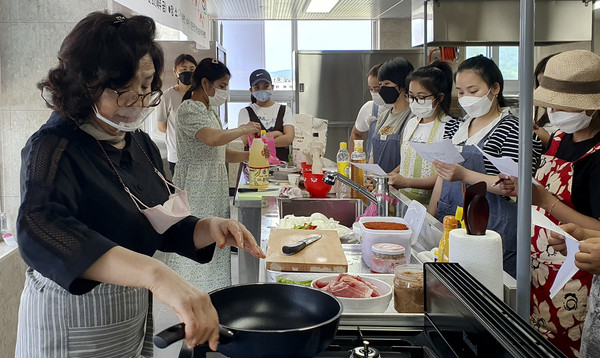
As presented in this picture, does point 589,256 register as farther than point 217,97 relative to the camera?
No

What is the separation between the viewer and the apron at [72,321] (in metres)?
1.54

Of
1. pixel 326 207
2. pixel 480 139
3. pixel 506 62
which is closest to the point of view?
pixel 480 139

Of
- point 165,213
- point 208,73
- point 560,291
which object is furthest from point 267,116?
point 165,213

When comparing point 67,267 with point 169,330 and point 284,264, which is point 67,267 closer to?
point 169,330

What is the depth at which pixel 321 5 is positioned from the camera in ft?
26.2

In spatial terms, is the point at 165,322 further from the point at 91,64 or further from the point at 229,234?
the point at 91,64

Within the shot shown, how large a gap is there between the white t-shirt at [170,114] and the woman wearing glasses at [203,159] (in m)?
1.44

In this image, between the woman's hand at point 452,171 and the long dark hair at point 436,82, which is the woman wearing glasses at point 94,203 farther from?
the long dark hair at point 436,82

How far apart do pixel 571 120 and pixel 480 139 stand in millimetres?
715

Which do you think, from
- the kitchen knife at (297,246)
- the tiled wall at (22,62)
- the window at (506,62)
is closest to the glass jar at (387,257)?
the kitchen knife at (297,246)

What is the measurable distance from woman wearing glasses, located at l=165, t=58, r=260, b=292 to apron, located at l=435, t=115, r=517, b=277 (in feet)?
5.12

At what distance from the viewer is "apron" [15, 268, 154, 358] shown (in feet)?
5.07

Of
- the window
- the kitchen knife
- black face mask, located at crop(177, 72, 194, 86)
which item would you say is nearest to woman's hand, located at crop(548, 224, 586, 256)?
the kitchen knife

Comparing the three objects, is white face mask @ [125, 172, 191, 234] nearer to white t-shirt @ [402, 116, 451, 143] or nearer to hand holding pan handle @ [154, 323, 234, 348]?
hand holding pan handle @ [154, 323, 234, 348]
